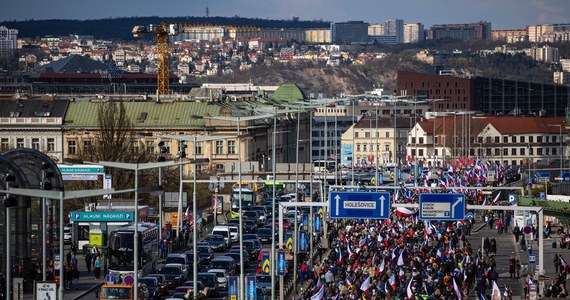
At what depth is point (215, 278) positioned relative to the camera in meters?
57.2

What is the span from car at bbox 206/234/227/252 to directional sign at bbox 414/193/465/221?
19755 millimetres

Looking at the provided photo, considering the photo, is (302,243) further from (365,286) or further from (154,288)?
(365,286)

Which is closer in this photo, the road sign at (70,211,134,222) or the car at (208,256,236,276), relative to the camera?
the car at (208,256,236,276)

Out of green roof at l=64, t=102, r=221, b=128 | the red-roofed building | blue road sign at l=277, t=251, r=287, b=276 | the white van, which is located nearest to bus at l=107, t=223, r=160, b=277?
blue road sign at l=277, t=251, r=287, b=276

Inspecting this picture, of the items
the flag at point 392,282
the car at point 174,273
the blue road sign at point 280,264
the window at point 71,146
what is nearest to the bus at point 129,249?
the car at point 174,273

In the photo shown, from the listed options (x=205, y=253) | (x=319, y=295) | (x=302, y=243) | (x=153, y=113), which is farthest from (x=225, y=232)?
(x=153, y=113)

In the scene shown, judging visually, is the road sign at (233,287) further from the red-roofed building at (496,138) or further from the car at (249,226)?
the red-roofed building at (496,138)

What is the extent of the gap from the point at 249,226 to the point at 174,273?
70.2ft

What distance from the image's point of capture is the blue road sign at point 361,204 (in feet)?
168

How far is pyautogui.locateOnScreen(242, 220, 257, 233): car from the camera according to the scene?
7933cm

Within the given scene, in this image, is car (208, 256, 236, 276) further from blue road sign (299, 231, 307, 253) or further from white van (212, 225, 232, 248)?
white van (212, 225, 232, 248)

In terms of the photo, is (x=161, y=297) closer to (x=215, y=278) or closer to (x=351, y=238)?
(x=215, y=278)

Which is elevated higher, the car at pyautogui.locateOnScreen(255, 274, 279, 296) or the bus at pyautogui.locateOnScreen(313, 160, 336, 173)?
the bus at pyautogui.locateOnScreen(313, 160, 336, 173)

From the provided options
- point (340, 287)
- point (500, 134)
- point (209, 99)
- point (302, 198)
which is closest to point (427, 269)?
point (340, 287)
